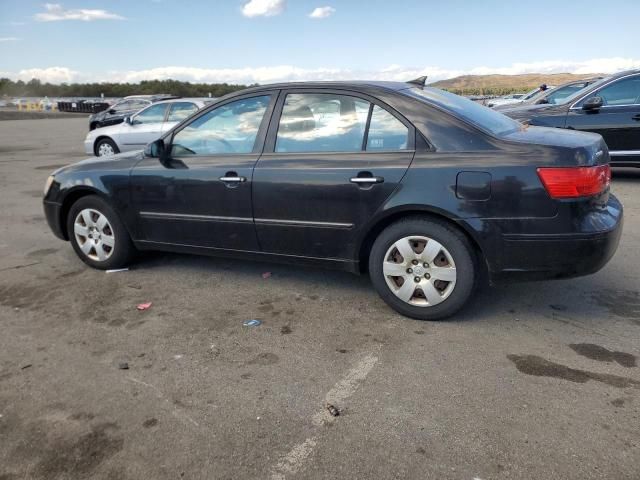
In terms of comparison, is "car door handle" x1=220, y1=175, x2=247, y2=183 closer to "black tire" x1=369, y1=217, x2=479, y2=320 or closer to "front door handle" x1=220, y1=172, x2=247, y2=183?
"front door handle" x1=220, y1=172, x2=247, y2=183

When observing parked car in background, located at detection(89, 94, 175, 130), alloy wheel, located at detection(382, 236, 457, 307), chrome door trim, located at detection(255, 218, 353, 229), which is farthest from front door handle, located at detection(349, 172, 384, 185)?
parked car in background, located at detection(89, 94, 175, 130)

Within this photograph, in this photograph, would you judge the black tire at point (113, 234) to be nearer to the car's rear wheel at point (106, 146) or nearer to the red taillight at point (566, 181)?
the red taillight at point (566, 181)

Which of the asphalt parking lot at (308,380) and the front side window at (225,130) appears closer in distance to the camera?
the asphalt parking lot at (308,380)

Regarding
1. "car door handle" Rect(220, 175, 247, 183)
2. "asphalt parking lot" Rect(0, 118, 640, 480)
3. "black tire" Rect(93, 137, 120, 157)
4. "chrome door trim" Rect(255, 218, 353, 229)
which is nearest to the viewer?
"asphalt parking lot" Rect(0, 118, 640, 480)

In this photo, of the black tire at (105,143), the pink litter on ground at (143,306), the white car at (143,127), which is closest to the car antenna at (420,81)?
the pink litter on ground at (143,306)

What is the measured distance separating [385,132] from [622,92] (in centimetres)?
639

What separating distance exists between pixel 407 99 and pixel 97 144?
11.1 metres

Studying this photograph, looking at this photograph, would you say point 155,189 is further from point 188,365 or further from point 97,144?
point 97,144

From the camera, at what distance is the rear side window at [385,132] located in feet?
12.1

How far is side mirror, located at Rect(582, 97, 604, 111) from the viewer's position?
824cm

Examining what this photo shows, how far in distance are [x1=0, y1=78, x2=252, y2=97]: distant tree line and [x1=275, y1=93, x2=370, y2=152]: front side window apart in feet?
196

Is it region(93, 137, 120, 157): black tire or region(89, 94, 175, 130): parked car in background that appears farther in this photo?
region(89, 94, 175, 130): parked car in background

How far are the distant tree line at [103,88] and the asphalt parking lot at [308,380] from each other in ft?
197

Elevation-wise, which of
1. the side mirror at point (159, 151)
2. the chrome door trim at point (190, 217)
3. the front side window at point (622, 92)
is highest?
the front side window at point (622, 92)
